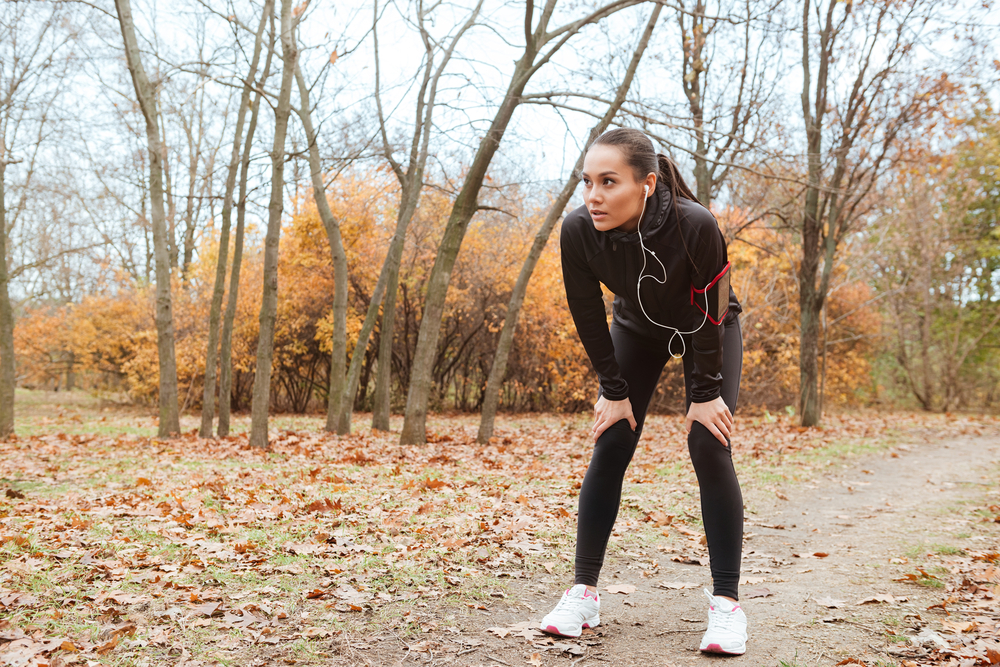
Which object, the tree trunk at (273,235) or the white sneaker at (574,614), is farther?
the tree trunk at (273,235)

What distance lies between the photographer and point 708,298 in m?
2.16

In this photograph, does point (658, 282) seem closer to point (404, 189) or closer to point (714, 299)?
point (714, 299)

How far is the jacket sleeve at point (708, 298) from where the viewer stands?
210cm

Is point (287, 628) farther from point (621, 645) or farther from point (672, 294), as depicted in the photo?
point (672, 294)

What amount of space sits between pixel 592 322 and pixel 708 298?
41 cm

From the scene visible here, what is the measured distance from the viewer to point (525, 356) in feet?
51.3

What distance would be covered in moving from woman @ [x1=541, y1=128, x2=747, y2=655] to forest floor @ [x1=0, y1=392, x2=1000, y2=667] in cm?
26

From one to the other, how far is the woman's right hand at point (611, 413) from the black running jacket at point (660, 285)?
3 cm

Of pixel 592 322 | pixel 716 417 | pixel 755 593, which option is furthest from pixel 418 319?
pixel 716 417

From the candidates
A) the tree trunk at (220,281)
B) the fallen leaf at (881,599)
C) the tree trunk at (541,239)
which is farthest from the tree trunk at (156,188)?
the fallen leaf at (881,599)

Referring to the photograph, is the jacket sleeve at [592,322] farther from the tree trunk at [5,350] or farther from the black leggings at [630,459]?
the tree trunk at [5,350]

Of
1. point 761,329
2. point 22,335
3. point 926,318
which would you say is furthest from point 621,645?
point 22,335

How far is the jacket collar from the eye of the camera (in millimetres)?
2158

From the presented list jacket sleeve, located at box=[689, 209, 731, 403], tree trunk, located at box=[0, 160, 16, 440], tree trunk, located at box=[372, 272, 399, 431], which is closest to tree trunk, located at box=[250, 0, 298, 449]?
tree trunk, located at box=[372, 272, 399, 431]
